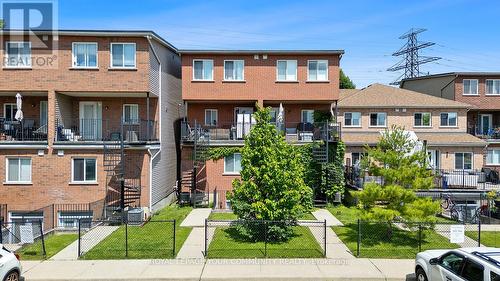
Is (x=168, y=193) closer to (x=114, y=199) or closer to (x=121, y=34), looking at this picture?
(x=114, y=199)

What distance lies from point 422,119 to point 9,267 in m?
28.6

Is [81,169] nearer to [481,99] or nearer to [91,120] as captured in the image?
[91,120]

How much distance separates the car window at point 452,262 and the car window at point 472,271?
23cm

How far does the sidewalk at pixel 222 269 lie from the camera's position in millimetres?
12883

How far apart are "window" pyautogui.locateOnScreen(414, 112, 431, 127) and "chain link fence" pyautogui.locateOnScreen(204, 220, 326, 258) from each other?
56.2ft

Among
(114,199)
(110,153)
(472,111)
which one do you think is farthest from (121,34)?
(472,111)

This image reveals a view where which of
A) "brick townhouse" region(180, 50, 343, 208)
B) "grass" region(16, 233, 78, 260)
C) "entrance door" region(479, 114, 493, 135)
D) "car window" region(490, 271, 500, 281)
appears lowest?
"grass" region(16, 233, 78, 260)

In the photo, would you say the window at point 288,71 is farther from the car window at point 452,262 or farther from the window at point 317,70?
the car window at point 452,262

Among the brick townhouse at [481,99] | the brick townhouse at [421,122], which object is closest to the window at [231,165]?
the brick townhouse at [421,122]

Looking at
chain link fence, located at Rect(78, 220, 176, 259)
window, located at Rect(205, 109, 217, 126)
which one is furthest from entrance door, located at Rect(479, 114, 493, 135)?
chain link fence, located at Rect(78, 220, 176, 259)

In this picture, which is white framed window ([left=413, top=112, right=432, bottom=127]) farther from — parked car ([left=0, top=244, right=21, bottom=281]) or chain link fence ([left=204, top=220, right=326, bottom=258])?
parked car ([left=0, top=244, right=21, bottom=281])

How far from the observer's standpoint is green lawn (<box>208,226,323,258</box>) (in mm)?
15027

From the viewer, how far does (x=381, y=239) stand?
56.4ft

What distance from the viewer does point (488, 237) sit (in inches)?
693
